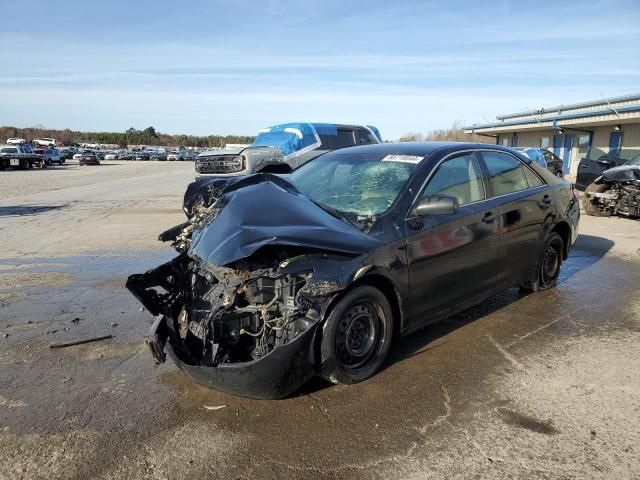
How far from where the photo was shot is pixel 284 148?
13.9 metres

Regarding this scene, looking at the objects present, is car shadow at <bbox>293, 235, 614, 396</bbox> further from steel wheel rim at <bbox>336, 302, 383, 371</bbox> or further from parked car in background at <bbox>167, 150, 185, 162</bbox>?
parked car in background at <bbox>167, 150, 185, 162</bbox>

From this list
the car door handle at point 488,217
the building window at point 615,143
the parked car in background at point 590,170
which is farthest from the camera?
the building window at point 615,143

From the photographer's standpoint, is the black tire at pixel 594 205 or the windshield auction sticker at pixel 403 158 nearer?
the windshield auction sticker at pixel 403 158

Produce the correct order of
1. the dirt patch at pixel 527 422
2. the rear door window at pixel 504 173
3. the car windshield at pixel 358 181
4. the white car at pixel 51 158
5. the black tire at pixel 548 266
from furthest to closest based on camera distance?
the white car at pixel 51 158, the black tire at pixel 548 266, the rear door window at pixel 504 173, the car windshield at pixel 358 181, the dirt patch at pixel 527 422

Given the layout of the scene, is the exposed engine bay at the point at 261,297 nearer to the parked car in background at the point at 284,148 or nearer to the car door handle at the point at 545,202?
the car door handle at the point at 545,202

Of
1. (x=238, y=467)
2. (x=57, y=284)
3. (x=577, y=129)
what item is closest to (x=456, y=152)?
(x=238, y=467)

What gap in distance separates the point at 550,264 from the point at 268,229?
151 inches

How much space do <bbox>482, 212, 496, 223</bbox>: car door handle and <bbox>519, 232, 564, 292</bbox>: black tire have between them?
1.24 m

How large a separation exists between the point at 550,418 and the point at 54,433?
3.04 m

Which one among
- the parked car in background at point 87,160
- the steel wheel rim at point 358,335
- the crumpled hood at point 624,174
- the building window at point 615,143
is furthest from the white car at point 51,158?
the steel wheel rim at point 358,335

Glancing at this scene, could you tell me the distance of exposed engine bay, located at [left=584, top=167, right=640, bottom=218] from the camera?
10.9 metres

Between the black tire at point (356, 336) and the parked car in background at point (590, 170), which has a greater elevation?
the parked car in background at point (590, 170)

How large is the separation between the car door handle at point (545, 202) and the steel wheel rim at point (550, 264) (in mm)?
498

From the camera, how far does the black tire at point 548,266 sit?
5484 millimetres
